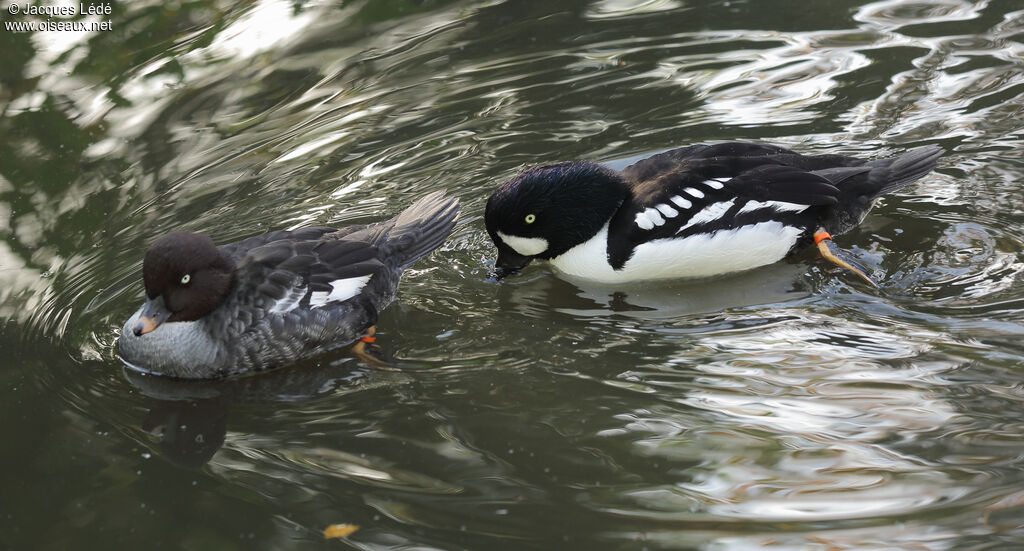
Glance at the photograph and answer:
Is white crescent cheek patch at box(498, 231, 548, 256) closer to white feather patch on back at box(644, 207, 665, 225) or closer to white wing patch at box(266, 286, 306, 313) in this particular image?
white feather patch on back at box(644, 207, 665, 225)

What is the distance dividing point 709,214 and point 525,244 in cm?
116

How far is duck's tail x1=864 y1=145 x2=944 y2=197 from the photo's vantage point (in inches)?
259

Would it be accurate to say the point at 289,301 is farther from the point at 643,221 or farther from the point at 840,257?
the point at 840,257


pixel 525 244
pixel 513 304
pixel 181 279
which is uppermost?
pixel 181 279

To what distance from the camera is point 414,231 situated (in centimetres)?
652

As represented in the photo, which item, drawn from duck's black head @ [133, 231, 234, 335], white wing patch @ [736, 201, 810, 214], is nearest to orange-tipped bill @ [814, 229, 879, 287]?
white wing patch @ [736, 201, 810, 214]

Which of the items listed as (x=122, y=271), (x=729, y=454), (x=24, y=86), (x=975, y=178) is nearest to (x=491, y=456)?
(x=729, y=454)

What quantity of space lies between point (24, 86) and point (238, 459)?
5556 millimetres

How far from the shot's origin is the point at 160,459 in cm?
517

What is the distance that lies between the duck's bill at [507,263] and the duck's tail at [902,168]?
2261 mm

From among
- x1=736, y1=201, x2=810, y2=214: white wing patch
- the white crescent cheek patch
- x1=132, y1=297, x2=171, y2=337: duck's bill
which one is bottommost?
the white crescent cheek patch

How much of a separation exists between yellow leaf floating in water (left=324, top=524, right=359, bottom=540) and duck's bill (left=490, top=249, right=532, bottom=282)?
8.16 feet

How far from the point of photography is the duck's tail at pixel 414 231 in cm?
643

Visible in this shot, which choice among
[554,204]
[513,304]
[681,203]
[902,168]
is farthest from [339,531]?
[902,168]
